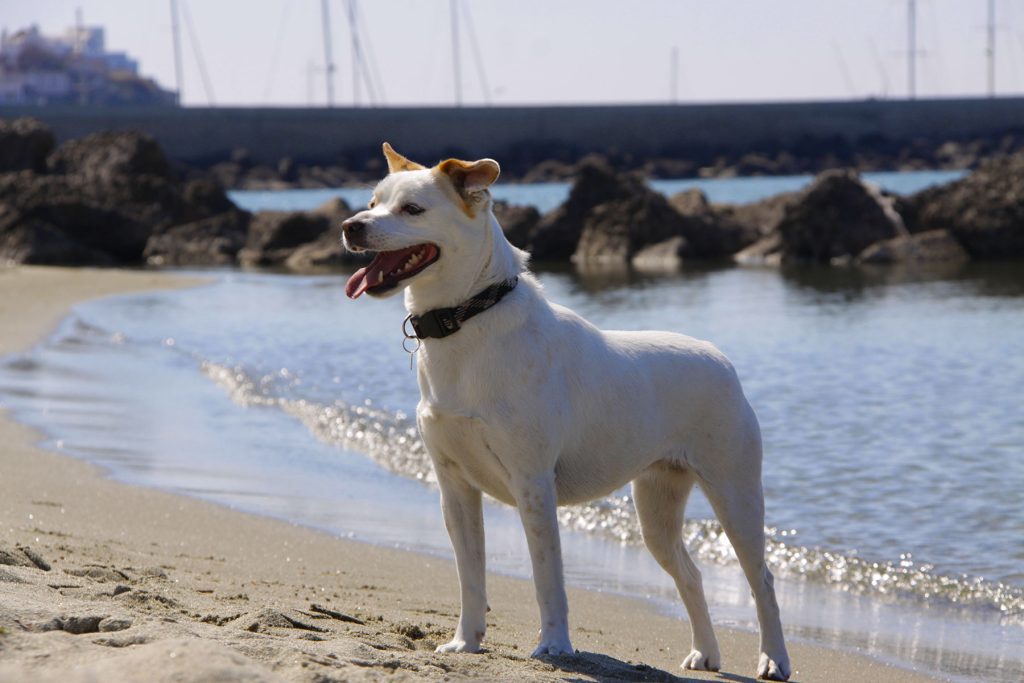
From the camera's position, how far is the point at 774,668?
5.66 metres

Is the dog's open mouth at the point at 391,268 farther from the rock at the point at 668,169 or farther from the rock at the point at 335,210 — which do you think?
the rock at the point at 668,169

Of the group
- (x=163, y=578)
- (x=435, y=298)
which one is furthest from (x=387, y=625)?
(x=435, y=298)

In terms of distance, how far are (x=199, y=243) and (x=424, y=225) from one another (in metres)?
37.6

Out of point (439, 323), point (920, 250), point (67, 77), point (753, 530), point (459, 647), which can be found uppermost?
point (67, 77)

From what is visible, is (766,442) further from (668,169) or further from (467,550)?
(668,169)

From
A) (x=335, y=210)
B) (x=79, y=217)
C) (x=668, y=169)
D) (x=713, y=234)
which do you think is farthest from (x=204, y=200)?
(x=668, y=169)

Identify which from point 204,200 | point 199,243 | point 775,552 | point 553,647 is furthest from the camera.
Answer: point 204,200

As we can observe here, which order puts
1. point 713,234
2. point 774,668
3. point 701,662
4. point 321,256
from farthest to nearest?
1. point 713,234
2. point 321,256
3. point 701,662
4. point 774,668

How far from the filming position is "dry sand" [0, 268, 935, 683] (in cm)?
383

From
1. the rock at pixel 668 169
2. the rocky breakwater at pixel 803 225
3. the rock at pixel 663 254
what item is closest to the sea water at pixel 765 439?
the rocky breakwater at pixel 803 225

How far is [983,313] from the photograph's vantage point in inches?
839

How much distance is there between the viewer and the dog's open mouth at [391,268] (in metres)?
4.74

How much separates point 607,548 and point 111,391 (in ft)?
22.6

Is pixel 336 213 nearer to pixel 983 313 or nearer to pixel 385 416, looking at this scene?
pixel 983 313
